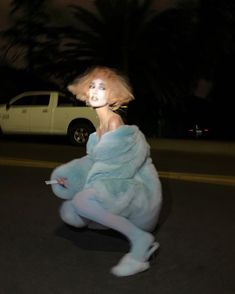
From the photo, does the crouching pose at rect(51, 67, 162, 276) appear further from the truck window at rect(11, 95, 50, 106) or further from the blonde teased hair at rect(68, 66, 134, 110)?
the truck window at rect(11, 95, 50, 106)

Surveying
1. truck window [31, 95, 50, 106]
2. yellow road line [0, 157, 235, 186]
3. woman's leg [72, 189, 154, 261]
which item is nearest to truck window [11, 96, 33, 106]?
truck window [31, 95, 50, 106]

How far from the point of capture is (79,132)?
735 inches

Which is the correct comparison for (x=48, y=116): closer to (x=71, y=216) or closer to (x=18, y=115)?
(x=18, y=115)

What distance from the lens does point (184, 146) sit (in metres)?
17.2

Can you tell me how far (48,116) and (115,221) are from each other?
550 inches

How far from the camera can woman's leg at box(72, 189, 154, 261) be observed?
18.0ft

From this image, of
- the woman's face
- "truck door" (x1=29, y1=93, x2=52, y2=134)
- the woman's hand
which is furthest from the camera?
"truck door" (x1=29, y1=93, x2=52, y2=134)

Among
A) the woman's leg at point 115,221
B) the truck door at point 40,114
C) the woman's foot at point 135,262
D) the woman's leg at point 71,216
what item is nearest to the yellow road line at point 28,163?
the woman's leg at point 71,216

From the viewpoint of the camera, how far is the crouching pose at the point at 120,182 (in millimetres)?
5477

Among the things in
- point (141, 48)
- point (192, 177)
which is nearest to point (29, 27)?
point (141, 48)

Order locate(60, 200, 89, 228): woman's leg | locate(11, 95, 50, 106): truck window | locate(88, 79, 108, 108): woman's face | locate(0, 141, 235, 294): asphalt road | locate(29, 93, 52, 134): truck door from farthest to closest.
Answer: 1. locate(11, 95, 50, 106): truck window
2. locate(29, 93, 52, 134): truck door
3. locate(60, 200, 89, 228): woman's leg
4. locate(88, 79, 108, 108): woman's face
5. locate(0, 141, 235, 294): asphalt road

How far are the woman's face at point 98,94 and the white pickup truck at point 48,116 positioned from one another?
12499mm

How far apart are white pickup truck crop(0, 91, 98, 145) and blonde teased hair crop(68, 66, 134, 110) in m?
12.4

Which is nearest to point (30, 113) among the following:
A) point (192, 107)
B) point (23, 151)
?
point (23, 151)
